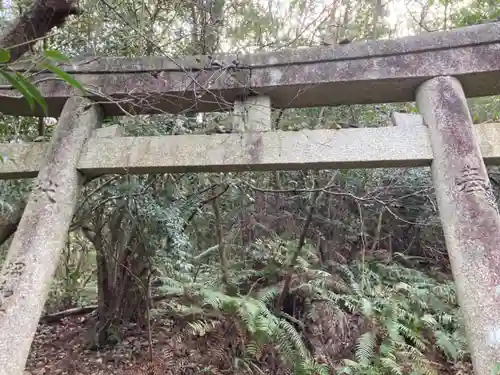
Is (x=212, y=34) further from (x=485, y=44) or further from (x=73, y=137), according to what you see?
(x=485, y=44)

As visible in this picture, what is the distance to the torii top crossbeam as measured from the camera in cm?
273

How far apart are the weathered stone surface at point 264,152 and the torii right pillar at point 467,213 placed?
128 millimetres

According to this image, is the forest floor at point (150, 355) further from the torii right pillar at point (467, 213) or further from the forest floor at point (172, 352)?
the torii right pillar at point (467, 213)

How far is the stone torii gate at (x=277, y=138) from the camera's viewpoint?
2.33m

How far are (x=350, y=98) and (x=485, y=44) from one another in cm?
91

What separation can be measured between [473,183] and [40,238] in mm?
2613

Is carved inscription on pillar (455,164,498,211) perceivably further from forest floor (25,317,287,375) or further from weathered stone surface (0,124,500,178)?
forest floor (25,317,287,375)

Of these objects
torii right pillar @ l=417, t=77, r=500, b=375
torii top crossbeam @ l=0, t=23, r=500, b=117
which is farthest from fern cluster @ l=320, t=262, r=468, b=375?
torii top crossbeam @ l=0, t=23, r=500, b=117

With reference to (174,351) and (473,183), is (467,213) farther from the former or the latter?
(174,351)

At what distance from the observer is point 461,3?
595 cm

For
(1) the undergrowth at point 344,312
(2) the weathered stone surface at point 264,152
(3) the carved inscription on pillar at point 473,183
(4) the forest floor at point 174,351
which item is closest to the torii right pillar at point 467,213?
(3) the carved inscription on pillar at point 473,183

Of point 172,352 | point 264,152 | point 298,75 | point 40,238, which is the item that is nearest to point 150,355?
point 172,352

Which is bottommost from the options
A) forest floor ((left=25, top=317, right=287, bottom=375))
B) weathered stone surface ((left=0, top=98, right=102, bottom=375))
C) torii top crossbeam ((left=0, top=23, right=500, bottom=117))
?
forest floor ((left=25, top=317, right=287, bottom=375))

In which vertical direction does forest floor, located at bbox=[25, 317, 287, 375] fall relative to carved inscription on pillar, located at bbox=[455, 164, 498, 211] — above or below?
below
